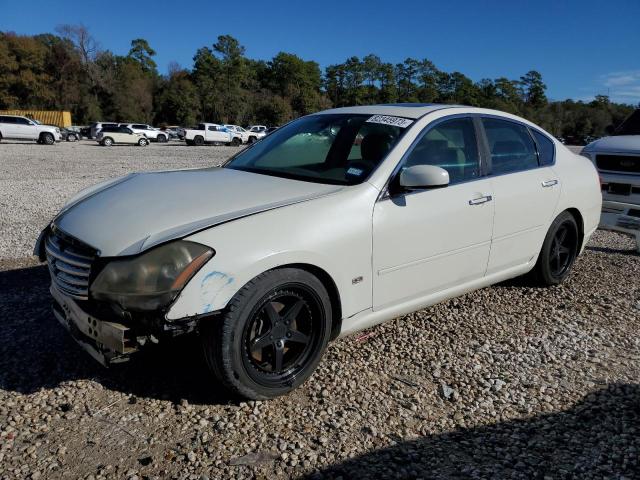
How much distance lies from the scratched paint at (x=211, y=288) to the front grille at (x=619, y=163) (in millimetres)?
5690

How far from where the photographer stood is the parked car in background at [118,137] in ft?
124

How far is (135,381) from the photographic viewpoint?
3.15 meters

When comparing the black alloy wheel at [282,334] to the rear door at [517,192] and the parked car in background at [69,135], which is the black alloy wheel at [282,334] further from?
the parked car in background at [69,135]

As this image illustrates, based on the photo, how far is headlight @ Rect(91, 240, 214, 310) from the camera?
2.52 m

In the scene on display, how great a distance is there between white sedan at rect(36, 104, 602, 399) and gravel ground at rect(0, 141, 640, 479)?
31 centimetres

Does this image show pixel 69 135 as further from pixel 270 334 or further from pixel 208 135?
pixel 270 334

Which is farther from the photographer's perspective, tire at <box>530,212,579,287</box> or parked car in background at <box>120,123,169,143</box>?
parked car in background at <box>120,123,169,143</box>

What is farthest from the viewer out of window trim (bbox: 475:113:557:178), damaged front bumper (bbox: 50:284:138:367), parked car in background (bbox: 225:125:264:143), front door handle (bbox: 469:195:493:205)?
parked car in background (bbox: 225:125:264:143)

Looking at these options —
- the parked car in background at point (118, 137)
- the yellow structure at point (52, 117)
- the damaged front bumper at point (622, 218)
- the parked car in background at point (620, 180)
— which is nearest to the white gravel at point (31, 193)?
the damaged front bumper at point (622, 218)

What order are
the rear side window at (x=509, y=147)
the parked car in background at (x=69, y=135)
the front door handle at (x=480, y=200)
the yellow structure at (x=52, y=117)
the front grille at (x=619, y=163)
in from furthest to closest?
the yellow structure at (x=52, y=117) → the parked car in background at (x=69, y=135) → the front grille at (x=619, y=163) → the rear side window at (x=509, y=147) → the front door handle at (x=480, y=200)

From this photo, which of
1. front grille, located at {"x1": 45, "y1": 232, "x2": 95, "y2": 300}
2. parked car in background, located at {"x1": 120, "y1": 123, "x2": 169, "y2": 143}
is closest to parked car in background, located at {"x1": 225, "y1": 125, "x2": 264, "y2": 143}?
parked car in background, located at {"x1": 120, "y1": 123, "x2": 169, "y2": 143}

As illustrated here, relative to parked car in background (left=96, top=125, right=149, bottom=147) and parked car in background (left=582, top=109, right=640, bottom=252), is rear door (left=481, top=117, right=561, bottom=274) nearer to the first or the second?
parked car in background (left=582, top=109, right=640, bottom=252)

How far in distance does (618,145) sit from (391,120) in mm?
4203

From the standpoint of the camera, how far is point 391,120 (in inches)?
149
